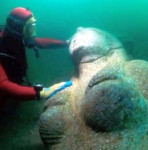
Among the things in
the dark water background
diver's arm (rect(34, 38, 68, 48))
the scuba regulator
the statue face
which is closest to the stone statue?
the scuba regulator

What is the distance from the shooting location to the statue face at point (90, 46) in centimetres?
487

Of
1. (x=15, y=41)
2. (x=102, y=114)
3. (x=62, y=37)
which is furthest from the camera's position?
(x=62, y=37)

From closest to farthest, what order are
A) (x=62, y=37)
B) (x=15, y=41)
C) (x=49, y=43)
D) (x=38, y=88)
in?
1. (x=38, y=88)
2. (x=15, y=41)
3. (x=49, y=43)
4. (x=62, y=37)

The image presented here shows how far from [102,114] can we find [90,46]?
2.05 meters

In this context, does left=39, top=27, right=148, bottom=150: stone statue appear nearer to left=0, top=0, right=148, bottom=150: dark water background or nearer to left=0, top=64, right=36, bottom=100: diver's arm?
left=0, top=64, right=36, bottom=100: diver's arm

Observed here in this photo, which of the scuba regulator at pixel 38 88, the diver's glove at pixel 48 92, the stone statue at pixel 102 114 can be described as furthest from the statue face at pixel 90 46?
the scuba regulator at pixel 38 88

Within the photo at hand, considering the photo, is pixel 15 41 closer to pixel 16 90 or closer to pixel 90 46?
pixel 16 90

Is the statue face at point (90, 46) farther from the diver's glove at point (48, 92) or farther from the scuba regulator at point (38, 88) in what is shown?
the scuba regulator at point (38, 88)

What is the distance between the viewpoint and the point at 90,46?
16.1 feet

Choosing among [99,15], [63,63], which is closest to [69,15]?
[99,15]

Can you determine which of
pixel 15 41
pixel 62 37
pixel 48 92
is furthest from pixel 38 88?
pixel 62 37

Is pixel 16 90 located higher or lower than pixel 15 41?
lower

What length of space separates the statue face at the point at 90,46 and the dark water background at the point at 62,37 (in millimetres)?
1024

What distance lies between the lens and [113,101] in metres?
3.10
